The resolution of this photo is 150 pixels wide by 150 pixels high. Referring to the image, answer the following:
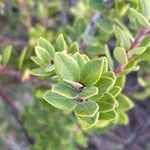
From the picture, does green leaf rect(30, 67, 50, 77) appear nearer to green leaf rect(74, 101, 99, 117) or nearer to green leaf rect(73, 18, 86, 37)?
green leaf rect(74, 101, 99, 117)

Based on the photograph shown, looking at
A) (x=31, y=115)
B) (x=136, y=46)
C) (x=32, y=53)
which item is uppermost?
(x=32, y=53)

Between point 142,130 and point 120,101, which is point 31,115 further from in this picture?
point 120,101

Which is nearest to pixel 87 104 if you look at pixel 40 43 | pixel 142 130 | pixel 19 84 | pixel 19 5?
pixel 40 43

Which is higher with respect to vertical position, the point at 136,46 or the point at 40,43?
the point at 40,43

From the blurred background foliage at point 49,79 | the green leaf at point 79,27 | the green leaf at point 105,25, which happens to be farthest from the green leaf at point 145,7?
the green leaf at point 79,27

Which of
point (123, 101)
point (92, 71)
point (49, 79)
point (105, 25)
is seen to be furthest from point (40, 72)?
point (105, 25)

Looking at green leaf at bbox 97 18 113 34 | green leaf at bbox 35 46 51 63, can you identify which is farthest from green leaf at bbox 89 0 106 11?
green leaf at bbox 35 46 51 63

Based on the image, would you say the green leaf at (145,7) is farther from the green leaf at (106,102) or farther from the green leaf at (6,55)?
the green leaf at (6,55)
